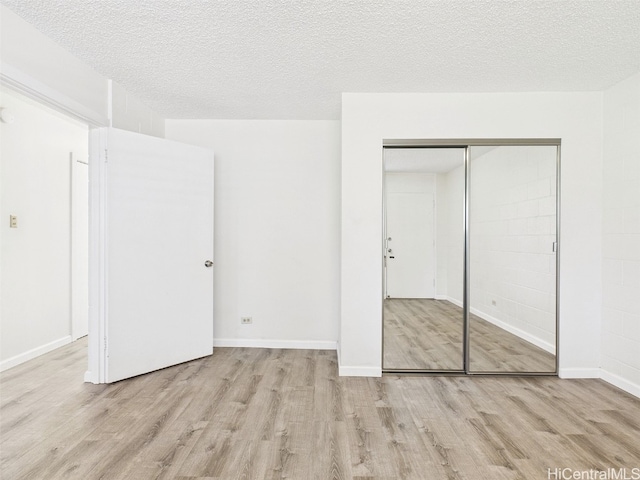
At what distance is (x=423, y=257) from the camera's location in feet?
10.5

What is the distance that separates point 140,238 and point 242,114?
1604 mm

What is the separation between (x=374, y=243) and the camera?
311 cm

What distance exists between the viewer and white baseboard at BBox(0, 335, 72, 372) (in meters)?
3.17

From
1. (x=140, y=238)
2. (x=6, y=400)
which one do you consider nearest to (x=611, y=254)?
(x=140, y=238)

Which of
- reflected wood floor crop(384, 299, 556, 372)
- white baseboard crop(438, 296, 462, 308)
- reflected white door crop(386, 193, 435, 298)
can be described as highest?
reflected white door crop(386, 193, 435, 298)

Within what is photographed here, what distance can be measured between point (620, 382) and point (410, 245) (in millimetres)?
1913

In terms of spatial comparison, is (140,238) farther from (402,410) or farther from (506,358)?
(506,358)

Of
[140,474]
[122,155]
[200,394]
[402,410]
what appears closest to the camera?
[140,474]

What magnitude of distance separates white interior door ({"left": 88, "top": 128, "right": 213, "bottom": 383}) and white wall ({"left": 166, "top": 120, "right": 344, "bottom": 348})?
35 centimetres

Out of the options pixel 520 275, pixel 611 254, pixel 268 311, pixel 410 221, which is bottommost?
pixel 268 311

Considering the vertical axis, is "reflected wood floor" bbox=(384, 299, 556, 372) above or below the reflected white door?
below

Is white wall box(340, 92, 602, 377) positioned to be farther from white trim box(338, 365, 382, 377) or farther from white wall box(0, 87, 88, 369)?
white wall box(0, 87, 88, 369)

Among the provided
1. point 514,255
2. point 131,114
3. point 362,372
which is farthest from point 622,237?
point 131,114

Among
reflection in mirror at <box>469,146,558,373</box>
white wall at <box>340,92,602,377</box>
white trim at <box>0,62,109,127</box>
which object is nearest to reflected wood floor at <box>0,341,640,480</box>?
reflection in mirror at <box>469,146,558,373</box>
